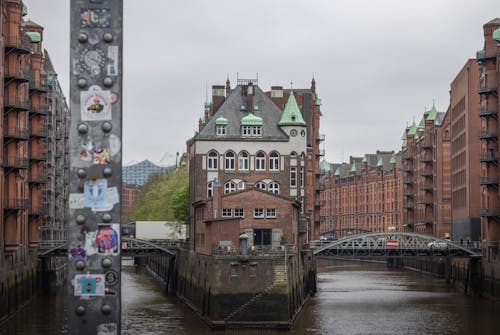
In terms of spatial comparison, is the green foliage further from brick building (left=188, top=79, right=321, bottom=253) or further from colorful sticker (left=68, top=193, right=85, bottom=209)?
colorful sticker (left=68, top=193, right=85, bottom=209)

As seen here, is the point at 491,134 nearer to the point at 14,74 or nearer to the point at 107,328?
the point at 14,74

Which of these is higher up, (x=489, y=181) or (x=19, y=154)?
(x=19, y=154)

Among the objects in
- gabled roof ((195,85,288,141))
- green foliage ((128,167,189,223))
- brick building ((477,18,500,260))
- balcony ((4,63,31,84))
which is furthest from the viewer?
green foliage ((128,167,189,223))

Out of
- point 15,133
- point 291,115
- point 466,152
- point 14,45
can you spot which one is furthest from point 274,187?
point 14,45

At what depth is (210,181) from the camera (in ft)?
260

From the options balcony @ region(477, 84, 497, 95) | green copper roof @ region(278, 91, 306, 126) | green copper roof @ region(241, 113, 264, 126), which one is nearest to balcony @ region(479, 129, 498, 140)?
balcony @ region(477, 84, 497, 95)

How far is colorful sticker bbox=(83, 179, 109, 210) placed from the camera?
12.8m

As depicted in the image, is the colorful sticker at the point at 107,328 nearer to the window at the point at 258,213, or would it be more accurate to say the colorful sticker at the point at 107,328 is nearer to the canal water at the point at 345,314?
the canal water at the point at 345,314

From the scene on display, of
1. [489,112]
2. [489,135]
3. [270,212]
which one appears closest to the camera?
[270,212]

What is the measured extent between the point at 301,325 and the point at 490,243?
2642 centimetres

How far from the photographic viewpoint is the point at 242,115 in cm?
8250

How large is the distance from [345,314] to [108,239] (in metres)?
49.9

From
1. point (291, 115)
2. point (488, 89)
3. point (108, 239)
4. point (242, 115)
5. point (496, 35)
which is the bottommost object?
point (108, 239)

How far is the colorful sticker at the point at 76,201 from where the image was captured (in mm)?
12703
